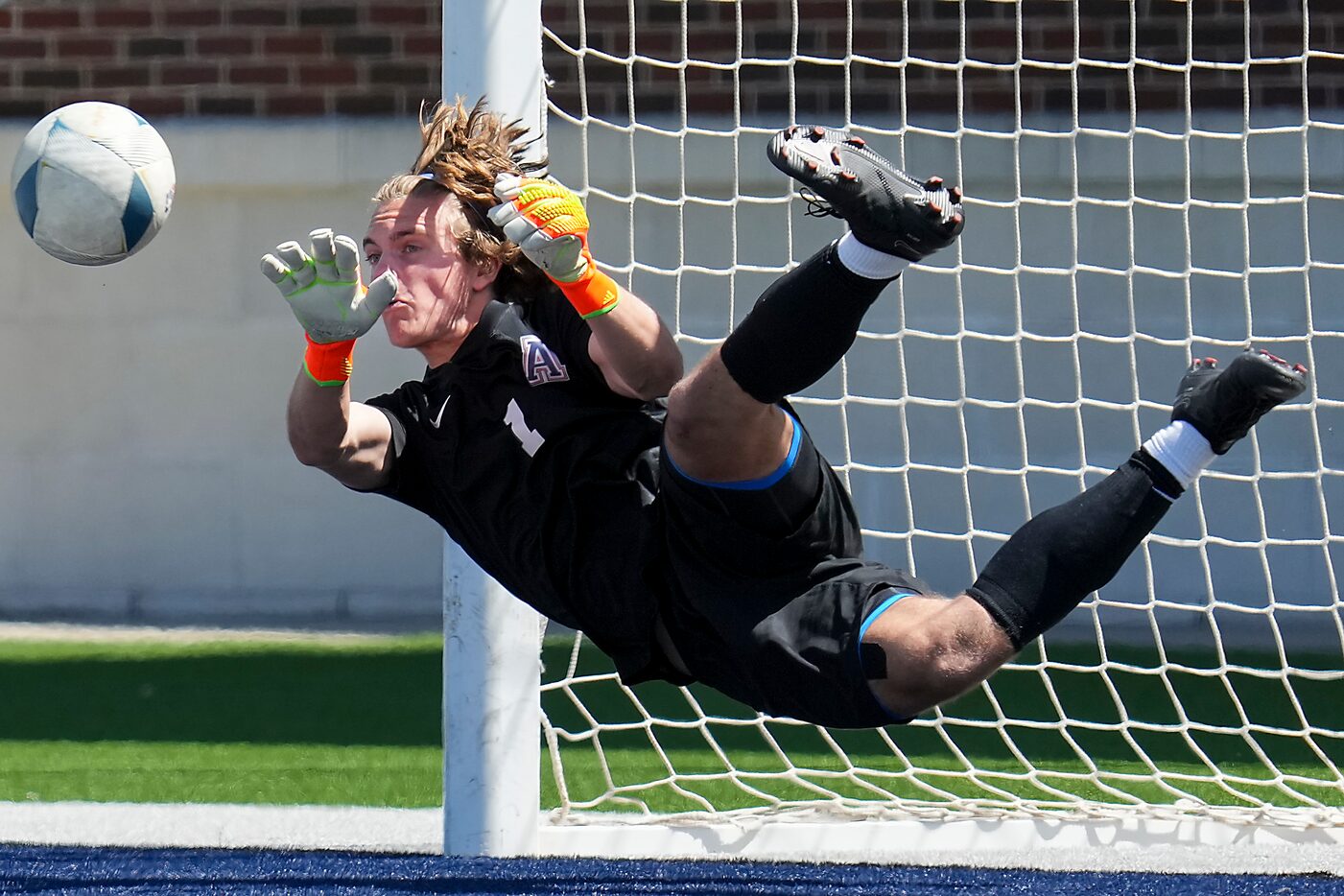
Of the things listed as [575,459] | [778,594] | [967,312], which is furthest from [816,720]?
[967,312]

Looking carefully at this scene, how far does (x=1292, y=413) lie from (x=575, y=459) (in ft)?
17.0

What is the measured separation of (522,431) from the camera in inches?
106

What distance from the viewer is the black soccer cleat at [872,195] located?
87.4 inches

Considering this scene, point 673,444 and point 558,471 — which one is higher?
point 673,444

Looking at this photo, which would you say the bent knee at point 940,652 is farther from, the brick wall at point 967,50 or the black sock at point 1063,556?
the brick wall at point 967,50

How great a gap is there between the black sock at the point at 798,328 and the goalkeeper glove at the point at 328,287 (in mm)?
616

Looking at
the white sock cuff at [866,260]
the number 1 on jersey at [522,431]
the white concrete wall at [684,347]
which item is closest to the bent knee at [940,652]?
the white sock cuff at [866,260]

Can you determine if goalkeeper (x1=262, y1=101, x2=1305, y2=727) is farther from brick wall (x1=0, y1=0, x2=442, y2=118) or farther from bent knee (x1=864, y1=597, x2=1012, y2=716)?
brick wall (x1=0, y1=0, x2=442, y2=118)

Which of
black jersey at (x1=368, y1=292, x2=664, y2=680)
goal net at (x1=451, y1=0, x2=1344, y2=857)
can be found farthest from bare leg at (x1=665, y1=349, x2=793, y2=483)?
goal net at (x1=451, y1=0, x2=1344, y2=857)

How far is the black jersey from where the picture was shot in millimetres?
2686

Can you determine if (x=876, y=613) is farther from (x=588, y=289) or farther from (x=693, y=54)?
(x=693, y=54)

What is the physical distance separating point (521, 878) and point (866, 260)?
150 cm

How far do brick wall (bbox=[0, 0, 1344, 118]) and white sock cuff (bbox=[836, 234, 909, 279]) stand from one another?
4.01m

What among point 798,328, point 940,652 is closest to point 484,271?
point 798,328
